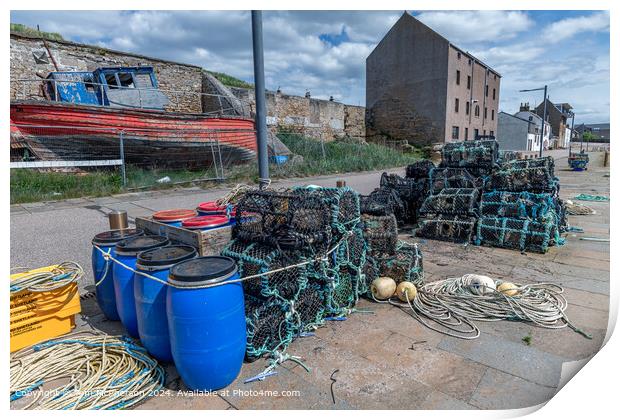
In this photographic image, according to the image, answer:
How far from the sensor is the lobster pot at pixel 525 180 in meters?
6.21

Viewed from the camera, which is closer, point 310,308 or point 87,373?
point 87,373

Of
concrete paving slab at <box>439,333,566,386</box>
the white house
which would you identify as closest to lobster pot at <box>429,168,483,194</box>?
concrete paving slab at <box>439,333,566,386</box>

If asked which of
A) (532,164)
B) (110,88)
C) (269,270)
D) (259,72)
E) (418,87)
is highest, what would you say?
(418,87)

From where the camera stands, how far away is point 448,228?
6637 mm

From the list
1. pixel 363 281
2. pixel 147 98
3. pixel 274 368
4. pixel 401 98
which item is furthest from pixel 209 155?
pixel 401 98

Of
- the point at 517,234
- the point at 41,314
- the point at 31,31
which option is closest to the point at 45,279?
the point at 41,314

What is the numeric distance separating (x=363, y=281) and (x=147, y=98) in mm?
13774

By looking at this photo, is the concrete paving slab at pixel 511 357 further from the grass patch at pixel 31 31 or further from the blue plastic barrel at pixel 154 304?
the grass patch at pixel 31 31

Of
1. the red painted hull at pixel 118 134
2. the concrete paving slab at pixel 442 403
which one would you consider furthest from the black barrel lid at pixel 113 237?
the red painted hull at pixel 118 134

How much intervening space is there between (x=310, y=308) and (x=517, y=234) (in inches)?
172

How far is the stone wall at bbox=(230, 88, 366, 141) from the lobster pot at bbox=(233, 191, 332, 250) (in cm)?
1854

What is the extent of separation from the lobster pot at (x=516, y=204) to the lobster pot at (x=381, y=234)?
3.03 meters

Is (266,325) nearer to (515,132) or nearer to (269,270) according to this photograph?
(269,270)

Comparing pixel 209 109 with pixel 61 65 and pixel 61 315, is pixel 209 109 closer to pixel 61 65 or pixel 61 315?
pixel 61 65
